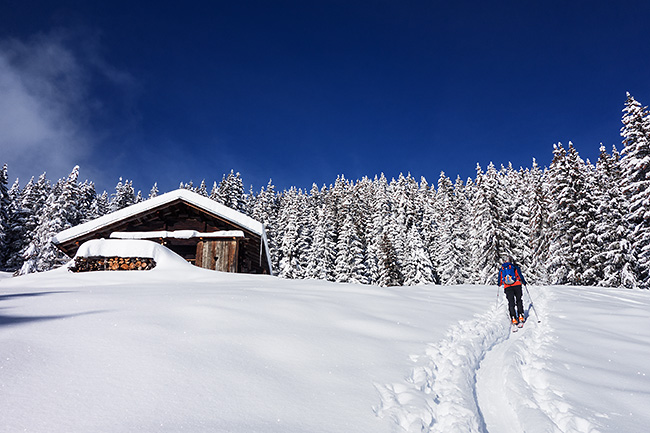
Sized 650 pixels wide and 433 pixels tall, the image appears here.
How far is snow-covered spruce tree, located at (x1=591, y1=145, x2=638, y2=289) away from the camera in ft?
77.6

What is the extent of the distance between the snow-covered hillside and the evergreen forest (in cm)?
2231

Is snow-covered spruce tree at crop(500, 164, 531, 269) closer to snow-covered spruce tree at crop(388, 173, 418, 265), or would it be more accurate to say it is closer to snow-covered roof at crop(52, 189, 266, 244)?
snow-covered spruce tree at crop(388, 173, 418, 265)

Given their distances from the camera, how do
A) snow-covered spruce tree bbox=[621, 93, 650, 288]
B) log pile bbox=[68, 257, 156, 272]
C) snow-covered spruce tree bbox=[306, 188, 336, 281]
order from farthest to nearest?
snow-covered spruce tree bbox=[306, 188, 336, 281]
snow-covered spruce tree bbox=[621, 93, 650, 288]
log pile bbox=[68, 257, 156, 272]

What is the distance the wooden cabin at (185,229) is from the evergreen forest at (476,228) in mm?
17373

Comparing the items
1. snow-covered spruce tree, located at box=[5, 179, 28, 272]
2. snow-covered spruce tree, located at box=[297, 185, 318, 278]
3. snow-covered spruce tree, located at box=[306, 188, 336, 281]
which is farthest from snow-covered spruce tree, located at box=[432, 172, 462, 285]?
snow-covered spruce tree, located at box=[5, 179, 28, 272]

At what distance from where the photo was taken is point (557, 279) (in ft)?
93.2

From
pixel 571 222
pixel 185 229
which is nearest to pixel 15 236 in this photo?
pixel 185 229

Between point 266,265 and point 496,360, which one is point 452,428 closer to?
point 496,360

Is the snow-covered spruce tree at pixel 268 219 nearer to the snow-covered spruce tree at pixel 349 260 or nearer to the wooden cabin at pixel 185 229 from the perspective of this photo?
the snow-covered spruce tree at pixel 349 260

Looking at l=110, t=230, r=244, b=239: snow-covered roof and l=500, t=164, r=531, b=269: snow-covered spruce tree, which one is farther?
l=500, t=164, r=531, b=269: snow-covered spruce tree

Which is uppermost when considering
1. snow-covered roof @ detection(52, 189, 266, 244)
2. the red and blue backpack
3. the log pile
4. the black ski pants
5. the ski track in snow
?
snow-covered roof @ detection(52, 189, 266, 244)

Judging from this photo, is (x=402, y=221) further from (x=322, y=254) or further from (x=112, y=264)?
(x=112, y=264)

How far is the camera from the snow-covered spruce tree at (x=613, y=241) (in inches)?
931

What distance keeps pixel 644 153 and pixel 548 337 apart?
2387 cm
